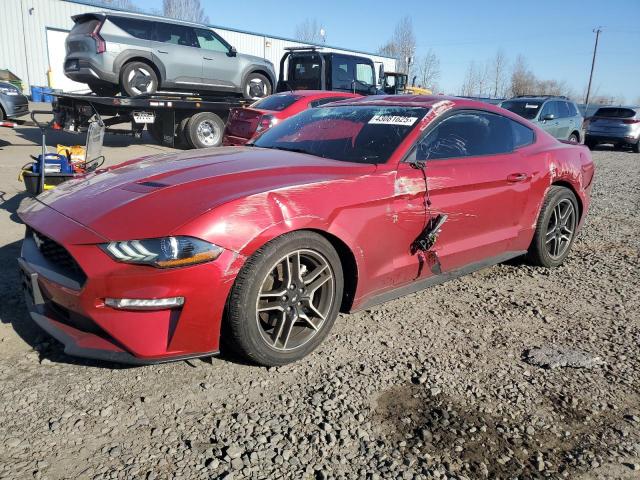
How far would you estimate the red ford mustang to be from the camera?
239 centimetres

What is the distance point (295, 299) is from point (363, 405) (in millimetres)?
664

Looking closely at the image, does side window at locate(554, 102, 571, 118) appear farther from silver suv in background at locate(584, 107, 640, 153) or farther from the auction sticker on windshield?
the auction sticker on windshield

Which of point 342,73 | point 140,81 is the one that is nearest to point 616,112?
point 342,73

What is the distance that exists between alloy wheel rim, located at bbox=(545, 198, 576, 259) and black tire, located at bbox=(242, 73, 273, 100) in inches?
385

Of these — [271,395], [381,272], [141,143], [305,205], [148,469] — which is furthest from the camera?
[141,143]

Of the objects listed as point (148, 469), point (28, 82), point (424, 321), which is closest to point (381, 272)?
point (424, 321)

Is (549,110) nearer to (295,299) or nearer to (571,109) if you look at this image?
(571,109)

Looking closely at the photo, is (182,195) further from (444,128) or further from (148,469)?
(444,128)

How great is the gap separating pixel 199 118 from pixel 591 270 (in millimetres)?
8898

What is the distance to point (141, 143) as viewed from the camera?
13.3m

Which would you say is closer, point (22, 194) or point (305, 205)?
point (305, 205)

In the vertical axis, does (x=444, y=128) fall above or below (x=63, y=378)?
above

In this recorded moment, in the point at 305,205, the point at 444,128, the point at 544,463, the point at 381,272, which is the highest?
the point at 444,128

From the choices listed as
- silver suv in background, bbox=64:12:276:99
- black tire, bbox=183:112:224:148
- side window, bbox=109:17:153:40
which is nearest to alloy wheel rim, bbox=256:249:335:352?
black tire, bbox=183:112:224:148
